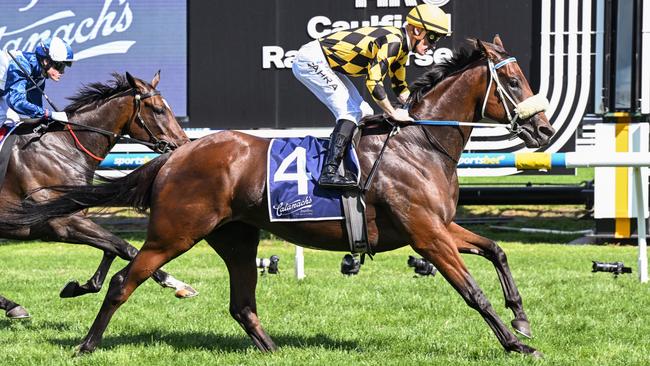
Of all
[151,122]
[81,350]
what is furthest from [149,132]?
[81,350]

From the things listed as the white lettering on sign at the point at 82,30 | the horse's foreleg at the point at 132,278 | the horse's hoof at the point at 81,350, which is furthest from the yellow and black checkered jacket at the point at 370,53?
the white lettering on sign at the point at 82,30

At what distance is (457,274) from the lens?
18.2 ft

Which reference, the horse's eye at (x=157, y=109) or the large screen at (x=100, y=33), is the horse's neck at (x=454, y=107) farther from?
the large screen at (x=100, y=33)

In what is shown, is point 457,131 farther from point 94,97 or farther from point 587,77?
point 587,77

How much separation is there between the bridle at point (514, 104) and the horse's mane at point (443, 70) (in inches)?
6.4

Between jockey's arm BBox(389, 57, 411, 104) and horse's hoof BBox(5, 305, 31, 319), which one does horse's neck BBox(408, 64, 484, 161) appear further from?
horse's hoof BBox(5, 305, 31, 319)

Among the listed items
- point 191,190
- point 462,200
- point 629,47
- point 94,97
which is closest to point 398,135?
point 191,190

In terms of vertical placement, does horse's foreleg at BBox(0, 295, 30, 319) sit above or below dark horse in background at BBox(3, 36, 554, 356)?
below

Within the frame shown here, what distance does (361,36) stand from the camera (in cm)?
594

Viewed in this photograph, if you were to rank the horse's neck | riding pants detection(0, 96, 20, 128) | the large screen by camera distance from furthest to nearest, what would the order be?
the large screen
riding pants detection(0, 96, 20, 128)
the horse's neck

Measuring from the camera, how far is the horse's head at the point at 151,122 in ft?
25.4

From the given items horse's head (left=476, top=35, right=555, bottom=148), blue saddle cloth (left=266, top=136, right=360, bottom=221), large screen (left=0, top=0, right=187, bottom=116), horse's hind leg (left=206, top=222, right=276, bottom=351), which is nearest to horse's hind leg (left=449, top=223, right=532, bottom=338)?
horse's head (left=476, top=35, right=555, bottom=148)

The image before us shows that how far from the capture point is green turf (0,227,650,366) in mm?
5652

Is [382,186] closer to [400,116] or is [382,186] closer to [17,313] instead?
[400,116]
